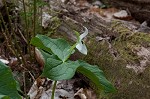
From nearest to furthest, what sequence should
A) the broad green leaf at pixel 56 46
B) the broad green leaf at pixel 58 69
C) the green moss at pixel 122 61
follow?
the broad green leaf at pixel 58 69 → the broad green leaf at pixel 56 46 → the green moss at pixel 122 61

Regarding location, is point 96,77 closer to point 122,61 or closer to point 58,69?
point 58,69

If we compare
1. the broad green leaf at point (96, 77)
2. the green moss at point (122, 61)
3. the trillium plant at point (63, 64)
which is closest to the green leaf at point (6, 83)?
the trillium plant at point (63, 64)

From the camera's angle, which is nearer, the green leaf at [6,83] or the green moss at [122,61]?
the green leaf at [6,83]

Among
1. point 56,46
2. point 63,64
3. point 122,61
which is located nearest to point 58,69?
point 63,64

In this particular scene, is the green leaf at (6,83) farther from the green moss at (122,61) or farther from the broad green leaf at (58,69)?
the green moss at (122,61)

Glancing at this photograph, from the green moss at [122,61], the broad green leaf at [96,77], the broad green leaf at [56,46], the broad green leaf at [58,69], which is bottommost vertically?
the green moss at [122,61]

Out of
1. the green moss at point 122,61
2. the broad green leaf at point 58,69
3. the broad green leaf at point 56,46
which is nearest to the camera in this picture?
the broad green leaf at point 58,69

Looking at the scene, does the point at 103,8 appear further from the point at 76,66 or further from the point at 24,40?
the point at 76,66
